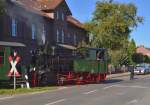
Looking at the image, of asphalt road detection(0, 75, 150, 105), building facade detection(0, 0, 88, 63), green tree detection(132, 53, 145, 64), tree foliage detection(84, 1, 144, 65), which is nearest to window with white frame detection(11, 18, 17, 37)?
building facade detection(0, 0, 88, 63)

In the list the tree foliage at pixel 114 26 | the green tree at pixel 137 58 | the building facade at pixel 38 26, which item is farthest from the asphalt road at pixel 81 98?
the green tree at pixel 137 58

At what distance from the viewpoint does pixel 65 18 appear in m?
62.6

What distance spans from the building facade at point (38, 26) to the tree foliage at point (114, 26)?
2.90m

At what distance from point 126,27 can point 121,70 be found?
7375mm

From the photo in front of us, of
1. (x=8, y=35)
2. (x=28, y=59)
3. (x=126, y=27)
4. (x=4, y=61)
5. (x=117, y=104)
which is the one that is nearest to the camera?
(x=117, y=104)

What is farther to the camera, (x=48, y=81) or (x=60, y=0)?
(x=60, y=0)

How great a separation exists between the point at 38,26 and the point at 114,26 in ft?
92.9

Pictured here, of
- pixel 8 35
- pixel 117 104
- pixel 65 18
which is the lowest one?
pixel 117 104

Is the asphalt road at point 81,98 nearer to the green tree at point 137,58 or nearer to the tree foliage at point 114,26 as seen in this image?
the tree foliage at point 114,26

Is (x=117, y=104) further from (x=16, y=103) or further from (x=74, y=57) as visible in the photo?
(x=74, y=57)

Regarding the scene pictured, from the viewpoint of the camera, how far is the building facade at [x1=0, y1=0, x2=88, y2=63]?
42.9 m

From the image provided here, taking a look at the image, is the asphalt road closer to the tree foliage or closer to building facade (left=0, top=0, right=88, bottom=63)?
building facade (left=0, top=0, right=88, bottom=63)

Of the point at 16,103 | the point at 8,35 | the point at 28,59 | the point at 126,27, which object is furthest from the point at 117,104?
the point at 126,27

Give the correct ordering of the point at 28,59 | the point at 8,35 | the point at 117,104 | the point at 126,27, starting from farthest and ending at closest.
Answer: the point at 126,27 → the point at 8,35 → the point at 28,59 → the point at 117,104
